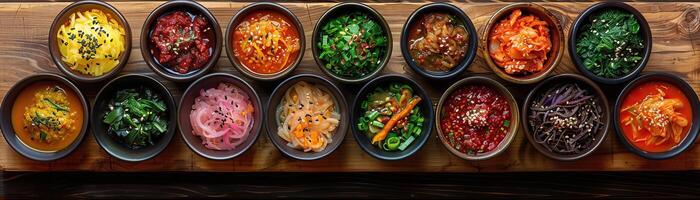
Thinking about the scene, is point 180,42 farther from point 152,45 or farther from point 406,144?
point 406,144

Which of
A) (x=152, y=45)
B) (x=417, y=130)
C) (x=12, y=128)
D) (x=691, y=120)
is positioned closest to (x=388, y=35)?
(x=417, y=130)

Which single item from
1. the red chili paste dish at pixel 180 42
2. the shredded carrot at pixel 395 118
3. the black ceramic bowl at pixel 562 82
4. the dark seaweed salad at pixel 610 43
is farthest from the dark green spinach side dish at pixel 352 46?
the dark seaweed salad at pixel 610 43

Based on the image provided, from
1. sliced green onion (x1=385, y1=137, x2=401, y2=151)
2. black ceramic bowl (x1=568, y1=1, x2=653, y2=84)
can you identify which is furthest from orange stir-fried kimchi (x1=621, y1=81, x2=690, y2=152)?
sliced green onion (x1=385, y1=137, x2=401, y2=151)

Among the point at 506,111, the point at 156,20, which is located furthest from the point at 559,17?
the point at 156,20

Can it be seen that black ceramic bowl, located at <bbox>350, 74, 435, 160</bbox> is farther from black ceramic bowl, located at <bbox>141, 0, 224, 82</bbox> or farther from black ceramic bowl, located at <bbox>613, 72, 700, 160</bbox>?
black ceramic bowl, located at <bbox>613, 72, 700, 160</bbox>

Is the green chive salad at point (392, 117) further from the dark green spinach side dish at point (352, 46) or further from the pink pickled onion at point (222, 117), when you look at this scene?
the pink pickled onion at point (222, 117)
